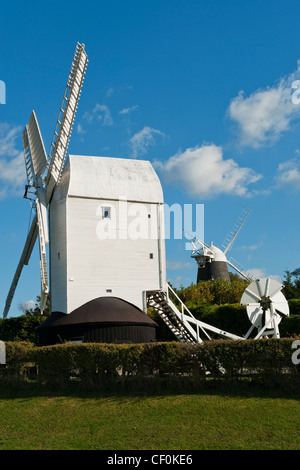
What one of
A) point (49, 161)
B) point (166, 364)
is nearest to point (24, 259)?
point (49, 161)

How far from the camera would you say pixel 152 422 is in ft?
45.1

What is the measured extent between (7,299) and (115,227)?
35.1 ft

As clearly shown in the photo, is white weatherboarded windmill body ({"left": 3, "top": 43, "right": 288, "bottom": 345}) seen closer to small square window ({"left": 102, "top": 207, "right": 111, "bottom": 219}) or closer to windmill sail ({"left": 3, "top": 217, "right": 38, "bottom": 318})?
small square window ({"left": 102, "top": 207, "right": 111, "bottom": 219})

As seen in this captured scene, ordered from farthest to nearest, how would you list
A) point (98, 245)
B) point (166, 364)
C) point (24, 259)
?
1. point (24, 259)
2. point (98, 245)
3. point (166, 364)

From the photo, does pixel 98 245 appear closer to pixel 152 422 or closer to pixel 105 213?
pixel 105 213

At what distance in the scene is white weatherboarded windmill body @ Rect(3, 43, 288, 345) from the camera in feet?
83.7

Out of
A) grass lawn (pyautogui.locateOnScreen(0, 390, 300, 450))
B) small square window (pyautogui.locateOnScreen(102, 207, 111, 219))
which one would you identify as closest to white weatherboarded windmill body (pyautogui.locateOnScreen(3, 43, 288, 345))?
small square window (pyautogui.locateOnScreen(102, 207, 111, 219))

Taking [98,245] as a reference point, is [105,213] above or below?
above

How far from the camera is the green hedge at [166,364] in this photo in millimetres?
16422

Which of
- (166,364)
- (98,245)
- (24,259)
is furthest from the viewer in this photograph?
(24,259)

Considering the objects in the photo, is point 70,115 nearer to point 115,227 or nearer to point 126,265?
point 115,227

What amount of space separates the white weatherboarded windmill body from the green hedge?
598 centimetres

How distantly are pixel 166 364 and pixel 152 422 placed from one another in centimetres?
371
